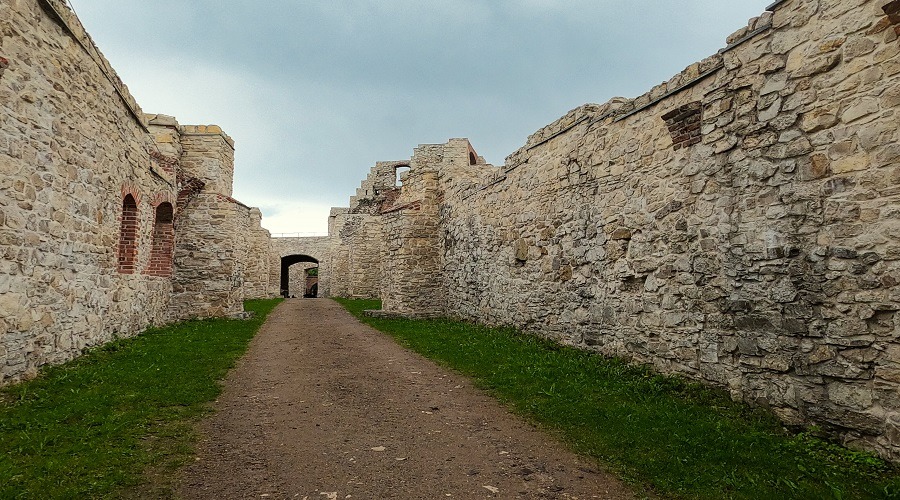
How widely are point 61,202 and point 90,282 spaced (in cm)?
172

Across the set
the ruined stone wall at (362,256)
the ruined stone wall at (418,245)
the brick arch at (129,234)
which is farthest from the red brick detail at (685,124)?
the ruined stone wall at (362,256)

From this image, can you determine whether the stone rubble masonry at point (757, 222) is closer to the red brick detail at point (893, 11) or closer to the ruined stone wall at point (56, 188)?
the red brick detail at point (893, 11)

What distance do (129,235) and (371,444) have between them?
8.50 metres

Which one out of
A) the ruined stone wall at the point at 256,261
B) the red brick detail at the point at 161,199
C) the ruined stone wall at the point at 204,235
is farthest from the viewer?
the ruined stone wall at the point at 256,261


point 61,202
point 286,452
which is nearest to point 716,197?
point 286,452

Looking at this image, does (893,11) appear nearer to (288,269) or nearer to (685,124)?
(685,124)

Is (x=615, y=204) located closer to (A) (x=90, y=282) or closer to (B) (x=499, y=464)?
(B) (x=499, y=464)

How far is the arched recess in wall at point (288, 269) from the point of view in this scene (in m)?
33.5

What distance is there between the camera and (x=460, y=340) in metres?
9.98

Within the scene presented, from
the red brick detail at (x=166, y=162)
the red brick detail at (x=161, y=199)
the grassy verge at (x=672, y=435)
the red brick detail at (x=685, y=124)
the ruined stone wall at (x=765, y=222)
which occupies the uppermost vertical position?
the red brick detail at (x=166, y=162)

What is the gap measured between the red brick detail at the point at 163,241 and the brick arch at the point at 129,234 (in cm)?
258

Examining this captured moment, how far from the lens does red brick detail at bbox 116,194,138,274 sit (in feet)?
33.0

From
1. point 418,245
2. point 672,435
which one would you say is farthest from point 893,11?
point 418,245

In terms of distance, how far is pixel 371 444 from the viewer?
14.7 ft
